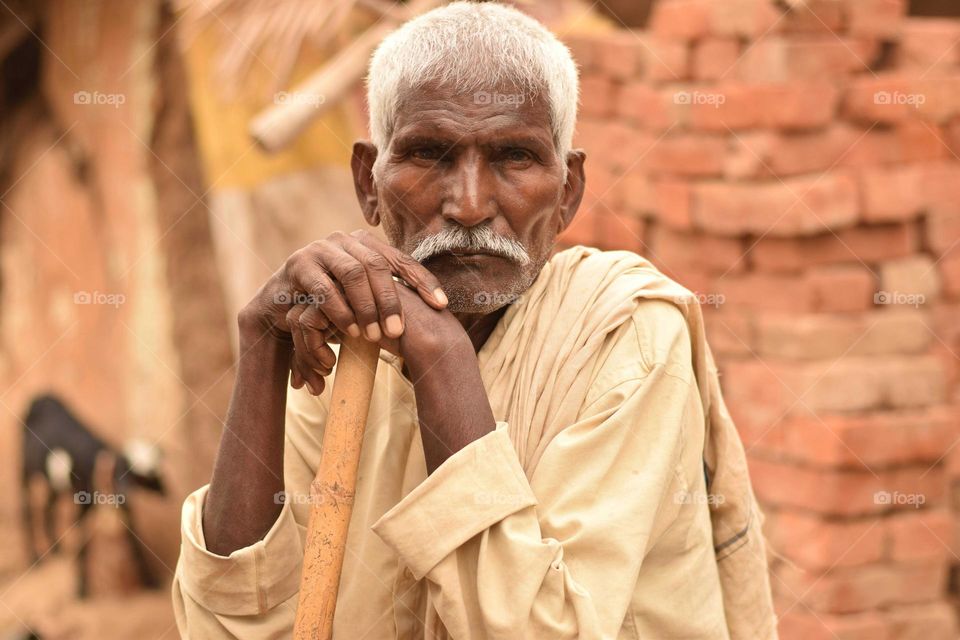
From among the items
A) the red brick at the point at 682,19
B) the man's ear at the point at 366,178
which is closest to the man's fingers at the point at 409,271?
the man's ear at the point at 366,178

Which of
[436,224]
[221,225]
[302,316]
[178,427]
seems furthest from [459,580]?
[178,427]

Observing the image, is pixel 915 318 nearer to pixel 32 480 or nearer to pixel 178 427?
pixel 178 427

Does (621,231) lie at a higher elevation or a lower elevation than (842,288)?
higher

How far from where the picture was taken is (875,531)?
429cm

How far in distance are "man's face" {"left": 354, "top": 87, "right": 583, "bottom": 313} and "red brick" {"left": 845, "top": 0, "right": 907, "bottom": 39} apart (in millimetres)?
2391

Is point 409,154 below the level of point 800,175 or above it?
above

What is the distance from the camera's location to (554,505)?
194cm

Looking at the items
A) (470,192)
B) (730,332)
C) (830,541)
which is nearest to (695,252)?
(730,332)

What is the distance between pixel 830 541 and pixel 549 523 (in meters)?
2.61

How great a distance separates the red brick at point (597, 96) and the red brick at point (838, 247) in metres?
0.85

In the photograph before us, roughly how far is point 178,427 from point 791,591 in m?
3.36

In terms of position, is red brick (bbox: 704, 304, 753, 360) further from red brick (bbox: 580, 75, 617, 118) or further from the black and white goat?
the black and white goat

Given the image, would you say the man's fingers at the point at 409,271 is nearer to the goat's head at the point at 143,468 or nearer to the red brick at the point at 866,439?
the red brick at the point at 866,439

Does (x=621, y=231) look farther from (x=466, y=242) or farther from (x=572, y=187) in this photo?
(x=466, y=242)
